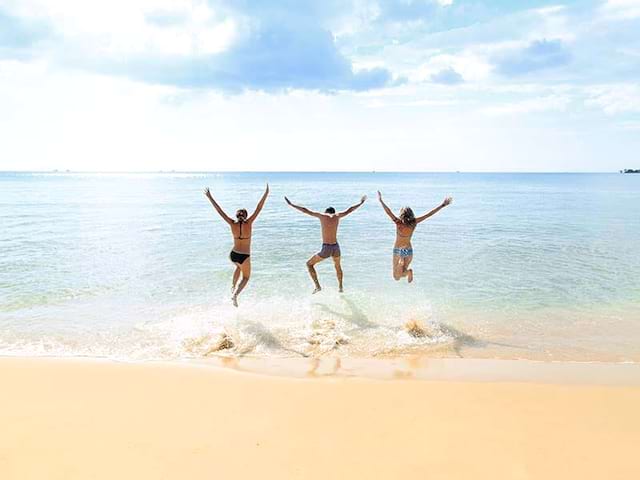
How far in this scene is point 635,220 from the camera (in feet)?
78.3

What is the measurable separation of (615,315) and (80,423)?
879 centimetres

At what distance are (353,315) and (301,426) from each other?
435cm

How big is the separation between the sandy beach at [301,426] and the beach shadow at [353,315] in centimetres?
254

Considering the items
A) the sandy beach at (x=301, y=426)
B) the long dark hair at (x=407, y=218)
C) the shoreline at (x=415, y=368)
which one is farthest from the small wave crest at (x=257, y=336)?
the long dark hair at (x=407, y=218)

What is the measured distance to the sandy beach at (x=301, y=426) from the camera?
12.0 feet

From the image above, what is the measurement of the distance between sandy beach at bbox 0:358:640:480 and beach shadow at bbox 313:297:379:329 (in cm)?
254

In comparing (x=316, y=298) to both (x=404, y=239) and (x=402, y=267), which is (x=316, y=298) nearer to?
(x=402, y=267)

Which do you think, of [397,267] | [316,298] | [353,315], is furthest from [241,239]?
[397,267]

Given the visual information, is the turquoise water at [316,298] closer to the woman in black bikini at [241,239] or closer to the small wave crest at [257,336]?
the small wave crest at [257,336]

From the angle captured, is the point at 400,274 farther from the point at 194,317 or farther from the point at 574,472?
the point at 574,472

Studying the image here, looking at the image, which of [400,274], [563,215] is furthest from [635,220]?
[400,274]

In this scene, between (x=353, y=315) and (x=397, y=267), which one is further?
(x=397, y=267)

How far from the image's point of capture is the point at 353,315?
855 centimetres

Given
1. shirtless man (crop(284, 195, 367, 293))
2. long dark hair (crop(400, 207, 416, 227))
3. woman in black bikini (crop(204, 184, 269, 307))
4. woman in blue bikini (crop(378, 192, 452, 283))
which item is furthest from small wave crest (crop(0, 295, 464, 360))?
long dark hair (crop(400, 207, 416, 227))
